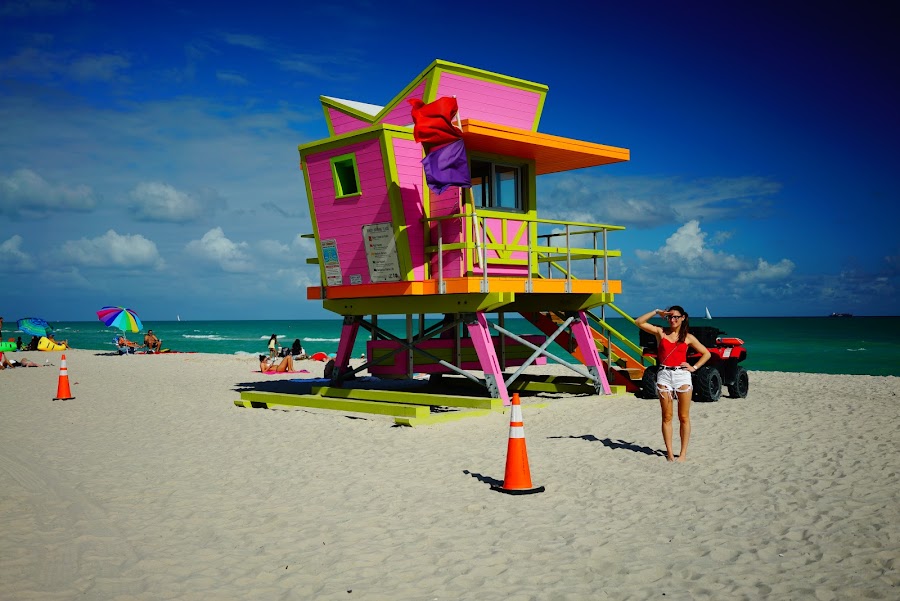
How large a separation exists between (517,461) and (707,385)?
8.45m

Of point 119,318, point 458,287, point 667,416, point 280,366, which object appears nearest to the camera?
point 667,416

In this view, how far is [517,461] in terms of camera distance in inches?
348

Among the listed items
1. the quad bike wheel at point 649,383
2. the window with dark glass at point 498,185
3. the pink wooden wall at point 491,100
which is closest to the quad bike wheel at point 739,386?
the quad bike wheel at point 649,383

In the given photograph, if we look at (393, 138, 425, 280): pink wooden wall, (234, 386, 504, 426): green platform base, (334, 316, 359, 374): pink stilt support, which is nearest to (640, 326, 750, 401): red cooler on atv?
(234, 386, 504, 426): green platform base

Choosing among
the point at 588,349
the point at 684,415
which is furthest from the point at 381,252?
the point at 684,415

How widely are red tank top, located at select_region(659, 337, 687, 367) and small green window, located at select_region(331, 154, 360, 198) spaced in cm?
798

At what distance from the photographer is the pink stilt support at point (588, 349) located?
1717 cm

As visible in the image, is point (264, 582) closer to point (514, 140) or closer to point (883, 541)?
point (883, 541)

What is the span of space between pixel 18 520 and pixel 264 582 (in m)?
3.49

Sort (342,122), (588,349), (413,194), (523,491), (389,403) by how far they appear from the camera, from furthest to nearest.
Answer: (588,349), (342,122), (389,403), (413,194), (523,491)

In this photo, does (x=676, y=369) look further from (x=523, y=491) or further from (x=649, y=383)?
(x=649, y=383)

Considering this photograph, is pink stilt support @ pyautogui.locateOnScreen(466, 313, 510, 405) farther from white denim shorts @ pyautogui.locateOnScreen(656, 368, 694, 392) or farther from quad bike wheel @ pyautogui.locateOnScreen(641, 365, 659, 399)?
white denim shorts @ pyautogui.locateOnScreen(656, 368, 694, 392)

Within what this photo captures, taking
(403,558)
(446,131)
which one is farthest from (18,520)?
(446,131)

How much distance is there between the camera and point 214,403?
18578 mm
